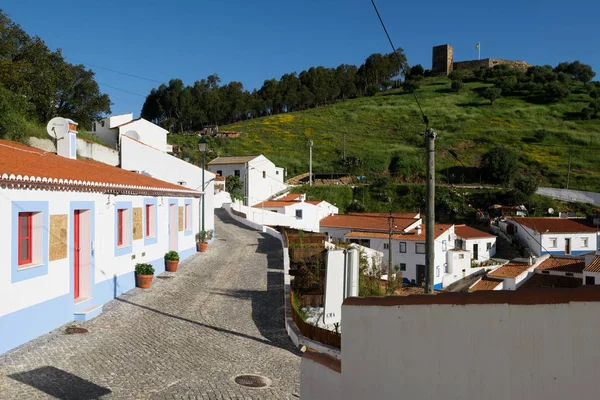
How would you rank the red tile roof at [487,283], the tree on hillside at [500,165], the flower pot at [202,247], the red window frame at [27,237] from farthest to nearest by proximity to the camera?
the tree on hillside at [500,165] < the red tile roof at [487,283] < the flower pot at [202,247] < the red window frame at [27,237]

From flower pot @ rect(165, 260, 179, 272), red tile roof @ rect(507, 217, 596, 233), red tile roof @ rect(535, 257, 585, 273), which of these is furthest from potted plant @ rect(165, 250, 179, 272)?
red tile roof @ rect(507, 217, 596, 233)

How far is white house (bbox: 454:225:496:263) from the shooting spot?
43625 millimetres

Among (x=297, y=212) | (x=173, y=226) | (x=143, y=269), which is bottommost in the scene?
(x=143, y=269)

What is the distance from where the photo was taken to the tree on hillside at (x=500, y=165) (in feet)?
207

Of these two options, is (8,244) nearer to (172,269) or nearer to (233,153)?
(172,269)

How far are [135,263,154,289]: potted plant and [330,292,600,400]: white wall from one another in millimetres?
10717

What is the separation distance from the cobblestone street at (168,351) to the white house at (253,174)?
37.4 metres

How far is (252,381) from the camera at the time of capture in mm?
7730

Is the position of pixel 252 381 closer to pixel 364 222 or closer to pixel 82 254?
pixel 82 254

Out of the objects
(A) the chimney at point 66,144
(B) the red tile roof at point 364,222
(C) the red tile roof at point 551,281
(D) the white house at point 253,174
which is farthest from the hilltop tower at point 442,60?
(A) the chimney at point 66,144

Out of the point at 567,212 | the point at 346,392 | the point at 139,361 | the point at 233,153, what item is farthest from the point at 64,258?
the point at 233,153

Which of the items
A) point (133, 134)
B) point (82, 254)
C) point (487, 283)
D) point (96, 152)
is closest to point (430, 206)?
point (82, 254)

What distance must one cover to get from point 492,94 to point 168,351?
106791mm

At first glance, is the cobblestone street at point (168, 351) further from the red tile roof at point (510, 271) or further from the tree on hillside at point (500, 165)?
the tree on hillside at point (500, 165)
